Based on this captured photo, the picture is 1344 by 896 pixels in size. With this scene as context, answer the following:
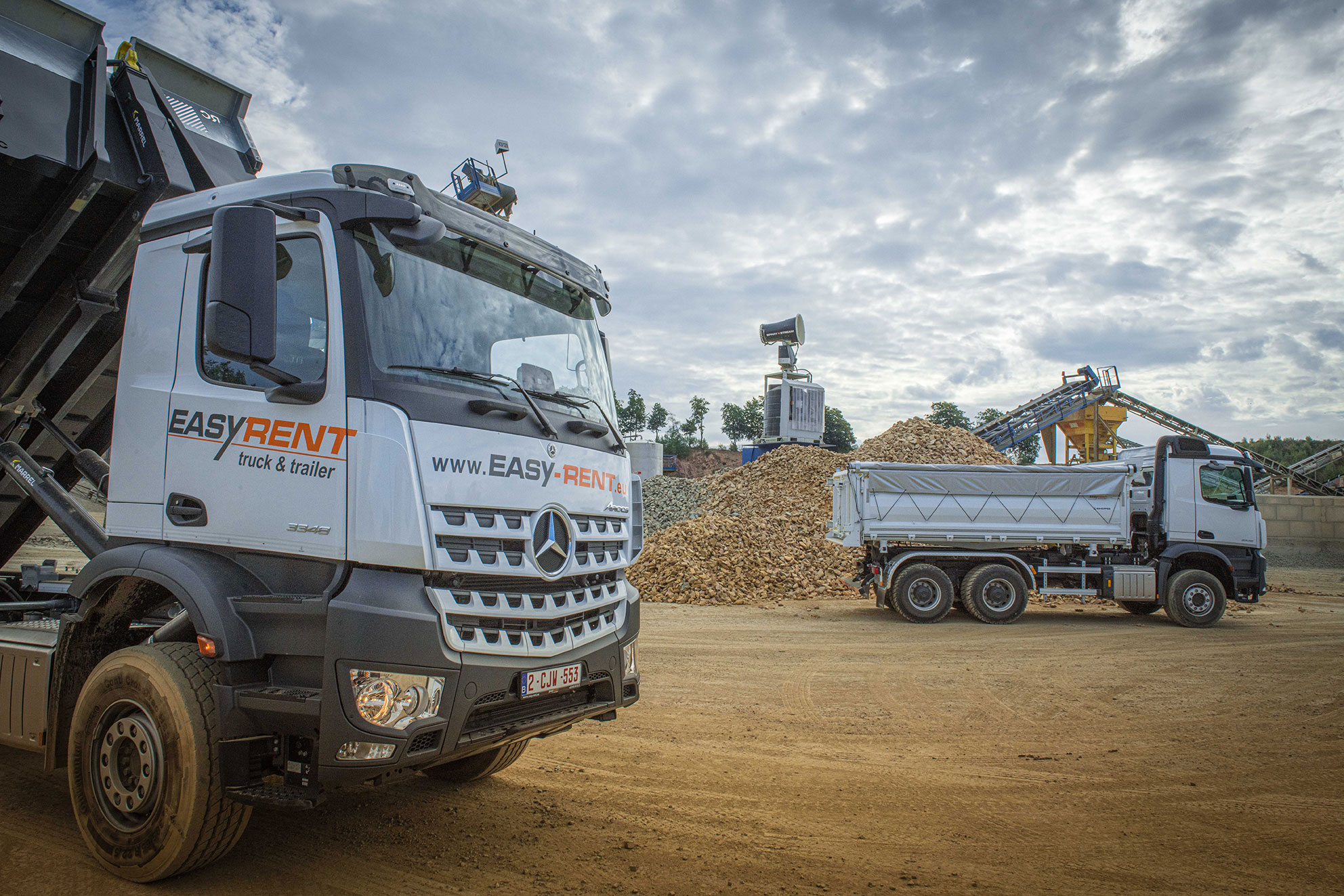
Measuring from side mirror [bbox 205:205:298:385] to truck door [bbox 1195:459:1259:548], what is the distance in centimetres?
1443

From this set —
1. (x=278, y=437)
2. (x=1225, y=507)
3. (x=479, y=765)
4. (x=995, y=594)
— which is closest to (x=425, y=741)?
(x=278, y=437)

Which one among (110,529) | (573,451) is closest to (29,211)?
(110,529)

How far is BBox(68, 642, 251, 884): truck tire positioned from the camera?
10.4ft

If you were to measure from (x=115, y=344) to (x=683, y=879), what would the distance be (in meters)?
4.50

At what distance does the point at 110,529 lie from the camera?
12.6 ft

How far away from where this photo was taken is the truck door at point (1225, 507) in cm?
1300

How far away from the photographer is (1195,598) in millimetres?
13070

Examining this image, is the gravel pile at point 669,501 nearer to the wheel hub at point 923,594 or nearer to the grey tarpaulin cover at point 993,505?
the grey tarpaulin cover at point 993,505

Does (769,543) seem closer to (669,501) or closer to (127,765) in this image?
(669,501)

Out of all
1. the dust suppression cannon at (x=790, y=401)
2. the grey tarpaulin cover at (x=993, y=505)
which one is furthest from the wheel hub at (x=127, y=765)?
the dust suppression cannon at (x=790, y=401)

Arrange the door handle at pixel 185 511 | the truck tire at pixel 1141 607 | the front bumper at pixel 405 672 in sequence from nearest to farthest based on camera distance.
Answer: the front bumper at pixel 405 672
the door handle at pixel 185 511
the truck tire at pixel 1141 607

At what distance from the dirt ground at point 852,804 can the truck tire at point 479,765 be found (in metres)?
0.08

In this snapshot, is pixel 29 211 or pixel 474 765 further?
pixel 474 765

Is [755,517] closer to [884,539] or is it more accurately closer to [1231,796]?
[884,539]
